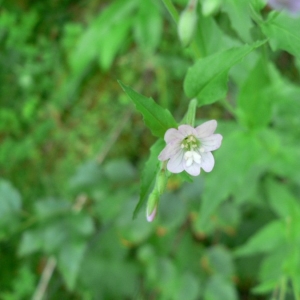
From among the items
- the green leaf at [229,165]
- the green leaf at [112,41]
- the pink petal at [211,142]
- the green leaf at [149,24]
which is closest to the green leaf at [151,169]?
the pink petal at [211,142]

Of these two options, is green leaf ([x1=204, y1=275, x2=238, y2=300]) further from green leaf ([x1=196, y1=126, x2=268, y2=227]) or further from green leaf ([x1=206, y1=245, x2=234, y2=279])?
green leaf ([x1=196, y1=126, x2=268, y2=227])

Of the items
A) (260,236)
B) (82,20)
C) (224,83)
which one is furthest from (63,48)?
(224,83)

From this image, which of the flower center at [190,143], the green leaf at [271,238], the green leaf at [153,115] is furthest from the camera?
the green leaf at [271,238]

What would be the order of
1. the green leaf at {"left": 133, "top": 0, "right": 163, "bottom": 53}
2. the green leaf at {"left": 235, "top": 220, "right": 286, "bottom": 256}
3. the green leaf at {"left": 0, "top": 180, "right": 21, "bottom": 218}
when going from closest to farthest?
the green leaf at {"left": 235, "top": 220, "right": 286, "bottom": 256} → the green leaf at {"left": 0, "top": 180, "right": 21, "bottom": 218} → the green leaf at {"left": 133, "top": 0, "right": 163, "bottom": 53}

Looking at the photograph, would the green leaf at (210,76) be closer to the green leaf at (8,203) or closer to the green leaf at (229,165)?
the green leaf at (229,165)

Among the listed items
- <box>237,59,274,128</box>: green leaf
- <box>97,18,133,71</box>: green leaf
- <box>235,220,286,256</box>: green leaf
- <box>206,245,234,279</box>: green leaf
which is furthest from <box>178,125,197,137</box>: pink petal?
<box>97,18,133,71</box>: green leaf

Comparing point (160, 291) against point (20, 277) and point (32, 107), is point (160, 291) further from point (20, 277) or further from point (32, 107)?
point (32, 107)
